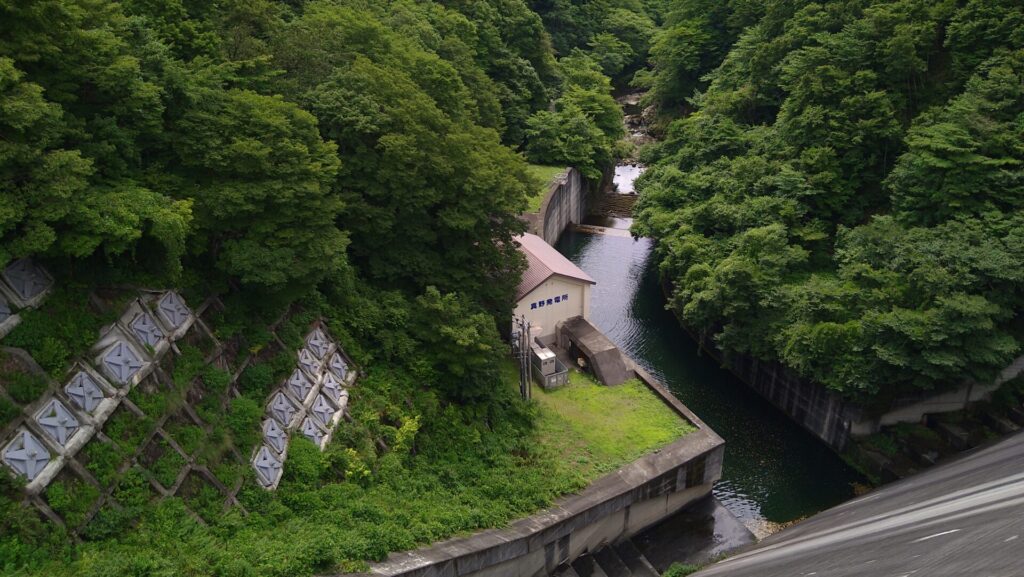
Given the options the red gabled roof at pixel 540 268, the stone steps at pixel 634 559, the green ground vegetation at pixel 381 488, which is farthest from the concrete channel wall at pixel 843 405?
the stone steps at pixel 634 559

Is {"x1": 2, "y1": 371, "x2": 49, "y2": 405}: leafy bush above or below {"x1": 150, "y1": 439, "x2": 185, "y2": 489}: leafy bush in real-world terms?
above

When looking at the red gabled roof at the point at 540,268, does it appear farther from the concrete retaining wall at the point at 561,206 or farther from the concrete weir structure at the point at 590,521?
the concrete retaining wall at the point at 561,206

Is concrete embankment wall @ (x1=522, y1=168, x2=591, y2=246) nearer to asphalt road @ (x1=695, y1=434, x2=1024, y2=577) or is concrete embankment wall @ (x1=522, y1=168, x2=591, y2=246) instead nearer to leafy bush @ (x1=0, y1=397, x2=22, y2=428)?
asphalt road @ (x1=695, y1=434, x2=1024, y2=577)

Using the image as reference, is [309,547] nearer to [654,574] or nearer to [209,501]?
[209,501]

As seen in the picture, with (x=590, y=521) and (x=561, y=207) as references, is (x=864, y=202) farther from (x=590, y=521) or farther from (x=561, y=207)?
(x=590, y=521)

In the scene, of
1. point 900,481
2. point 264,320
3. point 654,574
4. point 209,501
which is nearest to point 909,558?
point 654,574

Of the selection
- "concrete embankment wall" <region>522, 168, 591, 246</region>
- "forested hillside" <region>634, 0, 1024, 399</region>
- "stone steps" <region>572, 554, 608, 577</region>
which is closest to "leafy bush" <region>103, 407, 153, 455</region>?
"stone steps" <region>572, 554, 608, 577</region>
